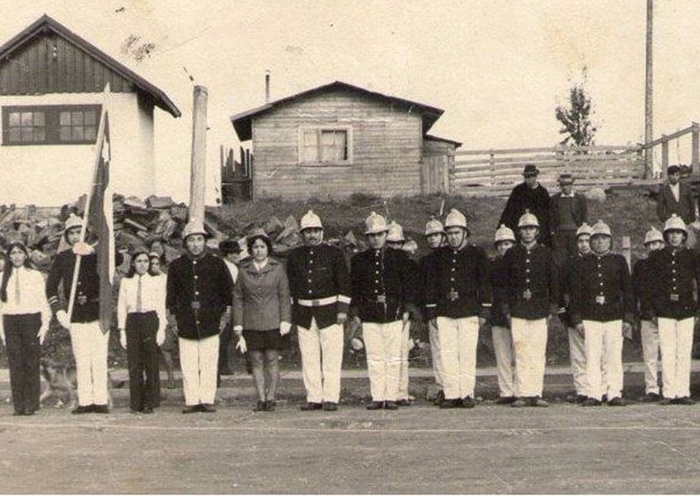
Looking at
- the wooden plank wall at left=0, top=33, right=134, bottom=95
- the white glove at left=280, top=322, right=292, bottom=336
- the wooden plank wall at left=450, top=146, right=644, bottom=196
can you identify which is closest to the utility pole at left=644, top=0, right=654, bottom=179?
the wooden plank wall at left=450, top=146, right=644, bottom=196

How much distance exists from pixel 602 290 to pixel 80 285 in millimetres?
5690

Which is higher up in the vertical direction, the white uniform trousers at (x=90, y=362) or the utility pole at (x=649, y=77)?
the utility pole at (x=649, y=77)

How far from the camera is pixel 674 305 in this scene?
39.4ft

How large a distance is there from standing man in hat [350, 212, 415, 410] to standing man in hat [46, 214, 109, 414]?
282 cm

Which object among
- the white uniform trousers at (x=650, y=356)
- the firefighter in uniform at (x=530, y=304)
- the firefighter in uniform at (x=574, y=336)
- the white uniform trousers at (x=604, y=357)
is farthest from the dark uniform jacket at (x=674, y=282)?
the firefighter in uniform at (x=530, y=304)

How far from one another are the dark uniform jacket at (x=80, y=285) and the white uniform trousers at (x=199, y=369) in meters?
1.06

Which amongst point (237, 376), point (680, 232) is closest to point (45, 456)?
point (237, 376)

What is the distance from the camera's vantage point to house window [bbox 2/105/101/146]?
1027 inches

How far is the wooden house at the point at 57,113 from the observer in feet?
85.2

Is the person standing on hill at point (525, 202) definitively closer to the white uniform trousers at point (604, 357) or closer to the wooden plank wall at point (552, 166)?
the white uniform trousers at point (604, 357)

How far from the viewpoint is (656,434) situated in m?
9.46

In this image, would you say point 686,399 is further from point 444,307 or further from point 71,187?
point 71,187

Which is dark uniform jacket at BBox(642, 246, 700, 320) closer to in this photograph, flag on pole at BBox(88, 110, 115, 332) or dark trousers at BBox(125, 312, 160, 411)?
dark trousers at BBox(125, 312, 160, 411)

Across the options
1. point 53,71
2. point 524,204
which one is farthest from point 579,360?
point 53,71
